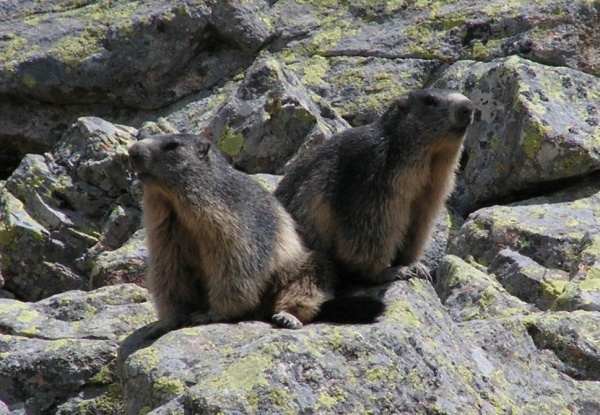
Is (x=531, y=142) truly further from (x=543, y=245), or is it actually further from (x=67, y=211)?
(x=67, y=211)

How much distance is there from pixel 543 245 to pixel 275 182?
2.58m

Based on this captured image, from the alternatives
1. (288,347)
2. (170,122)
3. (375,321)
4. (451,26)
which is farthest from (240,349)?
(451,26)

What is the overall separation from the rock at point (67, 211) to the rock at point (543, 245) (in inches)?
136

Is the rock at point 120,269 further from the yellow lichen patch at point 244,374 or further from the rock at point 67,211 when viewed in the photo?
the yellow lichen patch at point 244,374

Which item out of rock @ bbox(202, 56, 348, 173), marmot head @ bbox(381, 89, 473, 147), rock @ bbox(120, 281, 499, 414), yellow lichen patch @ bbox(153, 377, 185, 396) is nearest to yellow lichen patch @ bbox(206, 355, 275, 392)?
rock @ bbox(120, 281, 499, 414)

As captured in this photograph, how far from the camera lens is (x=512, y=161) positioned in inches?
480

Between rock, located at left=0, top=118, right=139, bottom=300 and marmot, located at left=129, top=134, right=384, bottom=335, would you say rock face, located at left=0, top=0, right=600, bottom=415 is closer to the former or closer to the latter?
rock, located at left=0, top=118, right=139, bottom=300

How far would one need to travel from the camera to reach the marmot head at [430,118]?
980 centimetres

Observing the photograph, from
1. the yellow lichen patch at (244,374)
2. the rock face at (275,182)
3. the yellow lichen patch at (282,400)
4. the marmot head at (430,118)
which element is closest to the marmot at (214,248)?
the rock face at (275,182)

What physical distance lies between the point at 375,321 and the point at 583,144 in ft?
14.9

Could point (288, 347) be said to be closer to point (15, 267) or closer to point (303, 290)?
point (303, 290)

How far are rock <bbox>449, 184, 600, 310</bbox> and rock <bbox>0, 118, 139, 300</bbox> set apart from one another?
3.45 meters

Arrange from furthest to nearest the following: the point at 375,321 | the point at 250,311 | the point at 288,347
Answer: the point at 250,311 < the point at 375,321 < the point at 288,347

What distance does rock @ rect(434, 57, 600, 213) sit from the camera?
12062 mm
